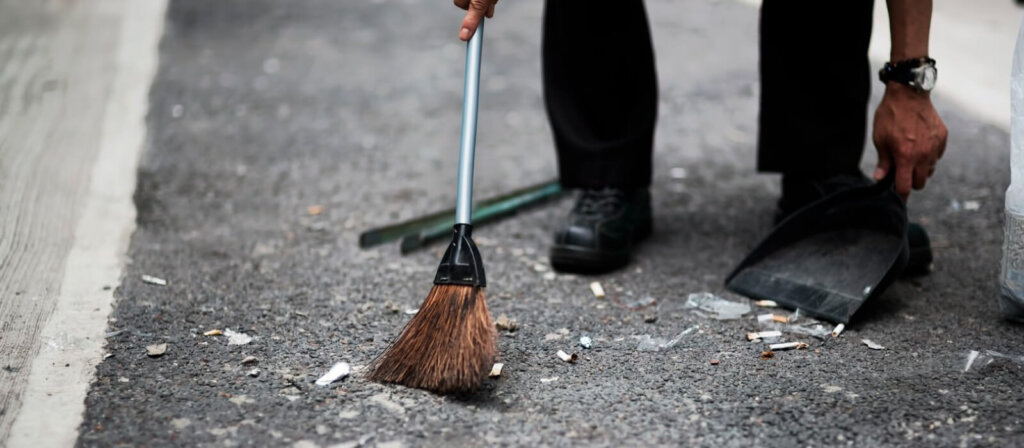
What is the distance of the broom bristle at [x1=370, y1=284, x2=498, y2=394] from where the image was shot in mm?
1702

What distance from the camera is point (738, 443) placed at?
1.58m

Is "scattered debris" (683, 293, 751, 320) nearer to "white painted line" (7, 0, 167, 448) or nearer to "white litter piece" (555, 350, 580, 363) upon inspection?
"white litter piece" (555, 350, 580, 363)

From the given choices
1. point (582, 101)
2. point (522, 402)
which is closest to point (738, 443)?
point (522, 402)

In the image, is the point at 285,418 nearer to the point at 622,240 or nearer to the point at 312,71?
the point at 622,240

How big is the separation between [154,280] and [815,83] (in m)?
1.57

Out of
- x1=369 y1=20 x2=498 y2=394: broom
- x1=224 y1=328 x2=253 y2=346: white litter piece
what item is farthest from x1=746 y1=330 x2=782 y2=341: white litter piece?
x1=224 y1=328 x2=253 y2=346: white litter piece

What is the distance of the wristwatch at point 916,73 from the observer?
2.00 meters

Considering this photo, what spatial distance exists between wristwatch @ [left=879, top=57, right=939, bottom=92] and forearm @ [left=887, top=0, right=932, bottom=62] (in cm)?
2

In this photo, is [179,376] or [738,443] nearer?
[738,443]

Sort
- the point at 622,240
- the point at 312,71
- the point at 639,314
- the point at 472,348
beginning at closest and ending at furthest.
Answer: the point at 472,348 < the point at 639,314 < the point at 622,240 < the point at 312,71

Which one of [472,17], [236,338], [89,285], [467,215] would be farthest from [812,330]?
[89,285]

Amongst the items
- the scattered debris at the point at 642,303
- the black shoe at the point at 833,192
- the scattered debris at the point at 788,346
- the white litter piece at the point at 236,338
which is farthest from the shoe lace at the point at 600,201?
the white litter piece at the point at 236,338

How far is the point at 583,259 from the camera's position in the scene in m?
2.37

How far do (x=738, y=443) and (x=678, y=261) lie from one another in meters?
0.93
